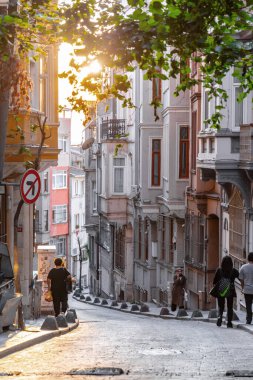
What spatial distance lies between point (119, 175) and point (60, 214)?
1480 inches

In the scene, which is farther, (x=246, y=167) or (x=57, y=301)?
(x=246, y=167)

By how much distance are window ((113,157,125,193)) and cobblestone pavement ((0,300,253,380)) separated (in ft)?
110

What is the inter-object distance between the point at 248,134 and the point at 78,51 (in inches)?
639

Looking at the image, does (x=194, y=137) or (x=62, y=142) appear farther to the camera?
(x=62, y=142)

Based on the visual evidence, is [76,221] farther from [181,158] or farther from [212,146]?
[212,146]

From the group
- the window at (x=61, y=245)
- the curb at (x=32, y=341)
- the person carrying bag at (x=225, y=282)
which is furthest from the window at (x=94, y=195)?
the curb at (x=32, y=341)

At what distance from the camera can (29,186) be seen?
18766 mm

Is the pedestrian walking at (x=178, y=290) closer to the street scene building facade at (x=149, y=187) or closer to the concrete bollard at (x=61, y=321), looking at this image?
the street scene building facade at (x=149, y=187)

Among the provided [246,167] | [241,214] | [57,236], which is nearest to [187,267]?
[241,214]

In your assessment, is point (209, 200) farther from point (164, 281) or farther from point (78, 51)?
point (78, 51)

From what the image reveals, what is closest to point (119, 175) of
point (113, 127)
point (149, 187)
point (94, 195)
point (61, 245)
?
point (113, 127)

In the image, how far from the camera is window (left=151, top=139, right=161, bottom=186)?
4672cm

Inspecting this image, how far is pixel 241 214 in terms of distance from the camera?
3238cm

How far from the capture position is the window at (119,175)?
54.6 meters
